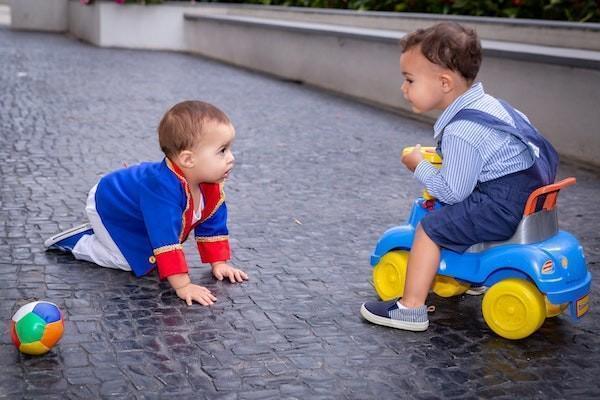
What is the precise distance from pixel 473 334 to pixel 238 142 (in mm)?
3896

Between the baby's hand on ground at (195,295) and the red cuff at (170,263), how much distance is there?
0.08 meters

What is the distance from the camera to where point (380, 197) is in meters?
5.31

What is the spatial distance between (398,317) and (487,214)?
0.49 metres

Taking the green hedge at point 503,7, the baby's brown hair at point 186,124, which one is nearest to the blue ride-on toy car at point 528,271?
the baby's brown hair at point 186,124

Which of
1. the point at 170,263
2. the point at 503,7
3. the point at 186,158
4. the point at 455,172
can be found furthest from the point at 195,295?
the point at 503,7

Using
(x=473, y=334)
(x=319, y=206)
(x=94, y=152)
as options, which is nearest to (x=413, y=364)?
(x=473, y=334)

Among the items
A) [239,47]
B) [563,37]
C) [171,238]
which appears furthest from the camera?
[239,47]

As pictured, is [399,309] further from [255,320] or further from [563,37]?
[563,37]

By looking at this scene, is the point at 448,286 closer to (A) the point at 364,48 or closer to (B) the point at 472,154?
(B) the point at 472,154

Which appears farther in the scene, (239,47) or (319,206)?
(239,47)

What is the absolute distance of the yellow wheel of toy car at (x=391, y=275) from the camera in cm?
351

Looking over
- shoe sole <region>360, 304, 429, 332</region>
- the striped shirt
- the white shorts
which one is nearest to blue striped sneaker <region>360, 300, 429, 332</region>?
shoe sole <region>360, 304, 429, 332</region>

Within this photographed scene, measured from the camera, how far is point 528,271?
3.15 meters

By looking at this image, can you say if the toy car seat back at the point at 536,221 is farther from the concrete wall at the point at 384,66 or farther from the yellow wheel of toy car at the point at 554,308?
the concrete wall at the point at 384,66
